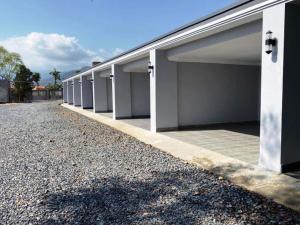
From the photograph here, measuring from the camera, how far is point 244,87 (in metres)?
11.2

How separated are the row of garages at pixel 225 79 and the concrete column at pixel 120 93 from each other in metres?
0.05

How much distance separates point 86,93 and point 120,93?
8134 mm

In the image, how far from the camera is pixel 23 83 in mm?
39219

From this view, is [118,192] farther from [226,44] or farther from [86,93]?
[86,93]

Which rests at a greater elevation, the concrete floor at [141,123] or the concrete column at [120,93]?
the concrete column at [120,93]

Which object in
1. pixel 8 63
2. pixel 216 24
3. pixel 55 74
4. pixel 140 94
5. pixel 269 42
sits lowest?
pixel 140 94

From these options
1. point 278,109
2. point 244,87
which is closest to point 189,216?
point 278,109

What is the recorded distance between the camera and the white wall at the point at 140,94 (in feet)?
46.1

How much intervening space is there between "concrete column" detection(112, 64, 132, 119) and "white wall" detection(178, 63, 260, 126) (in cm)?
450

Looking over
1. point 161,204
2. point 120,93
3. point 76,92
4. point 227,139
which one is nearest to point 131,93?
point 120,93

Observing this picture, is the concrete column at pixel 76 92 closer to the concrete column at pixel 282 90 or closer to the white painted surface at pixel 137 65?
the white painted surface at pixel 137 65

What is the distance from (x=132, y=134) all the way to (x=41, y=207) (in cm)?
574

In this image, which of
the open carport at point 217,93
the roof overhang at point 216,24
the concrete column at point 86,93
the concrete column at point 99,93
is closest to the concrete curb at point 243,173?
the open carport at point 217,93

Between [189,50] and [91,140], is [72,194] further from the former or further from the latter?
[189,50]
